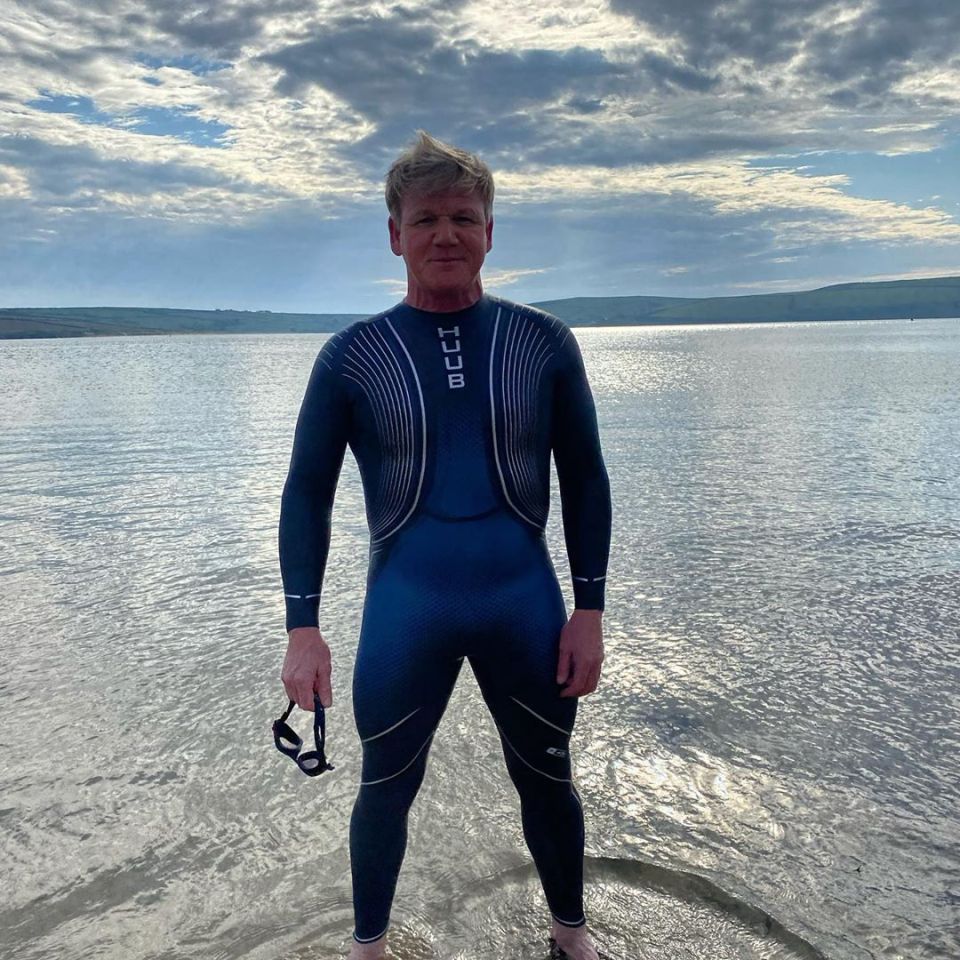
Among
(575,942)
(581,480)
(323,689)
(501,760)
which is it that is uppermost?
(581,480)

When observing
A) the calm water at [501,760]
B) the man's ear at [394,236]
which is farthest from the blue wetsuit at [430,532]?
the calm water at [501,760]

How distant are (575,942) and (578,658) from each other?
101 centimetres

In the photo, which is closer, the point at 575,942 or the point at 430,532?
the point at 430,532

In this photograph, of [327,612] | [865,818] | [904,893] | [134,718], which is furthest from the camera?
[327,612]

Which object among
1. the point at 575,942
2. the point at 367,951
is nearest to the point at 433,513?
the point at 367,951

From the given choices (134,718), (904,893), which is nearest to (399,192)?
(904,893)

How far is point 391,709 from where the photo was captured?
8.68 ft

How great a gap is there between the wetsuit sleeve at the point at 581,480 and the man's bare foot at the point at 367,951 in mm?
1241

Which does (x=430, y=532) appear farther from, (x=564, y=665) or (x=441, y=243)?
(x=441, y=243)

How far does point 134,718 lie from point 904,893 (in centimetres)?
372

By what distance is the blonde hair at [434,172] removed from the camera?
102 inches

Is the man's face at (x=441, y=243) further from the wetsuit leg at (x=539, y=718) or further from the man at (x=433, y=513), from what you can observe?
the wetsuit leg at (x=539, y=718)

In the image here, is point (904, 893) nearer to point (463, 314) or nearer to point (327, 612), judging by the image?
point (463, 314)

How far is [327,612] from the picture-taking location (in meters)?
6.44
